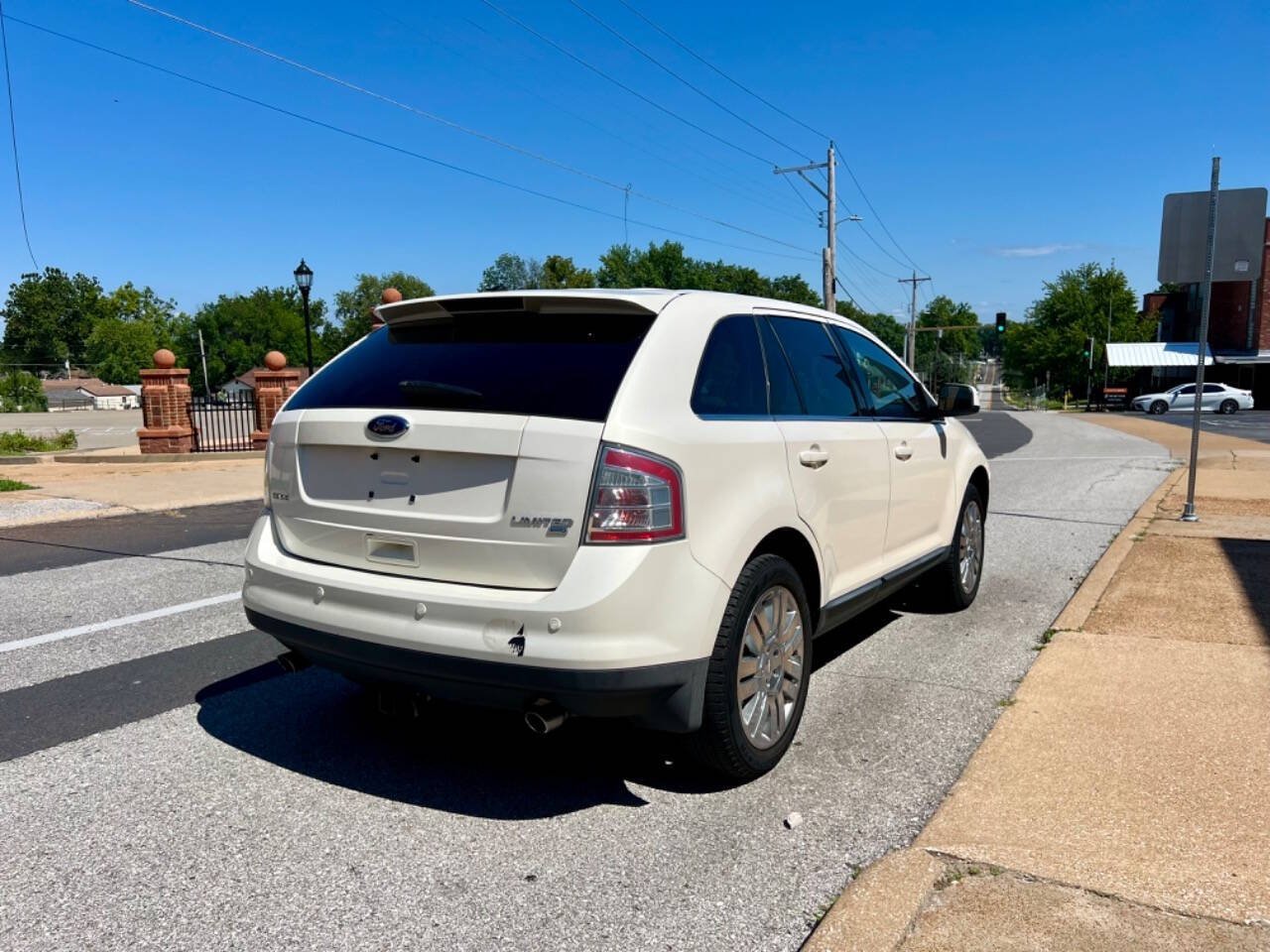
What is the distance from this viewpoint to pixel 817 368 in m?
4.50

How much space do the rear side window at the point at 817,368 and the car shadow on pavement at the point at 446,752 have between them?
166 centimetres

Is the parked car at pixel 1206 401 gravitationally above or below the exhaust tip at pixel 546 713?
below

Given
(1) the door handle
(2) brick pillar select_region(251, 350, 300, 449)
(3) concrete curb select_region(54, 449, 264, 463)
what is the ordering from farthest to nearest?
(2) brick pillar select_region(251, 350, 300, 449) < (3) concrete curb select_region(54, 449, 264, 463) < (1) the door handle

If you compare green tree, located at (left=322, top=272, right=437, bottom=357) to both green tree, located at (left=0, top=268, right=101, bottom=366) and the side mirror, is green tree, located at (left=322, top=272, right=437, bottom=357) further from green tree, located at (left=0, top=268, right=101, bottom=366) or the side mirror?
the side mirror

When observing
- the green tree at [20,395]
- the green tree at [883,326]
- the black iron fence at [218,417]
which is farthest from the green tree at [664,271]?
the black iron fence at [218,417]

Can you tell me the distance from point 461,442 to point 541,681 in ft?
2.76

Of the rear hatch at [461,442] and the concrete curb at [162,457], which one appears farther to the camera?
the concrete curb at [162,457]

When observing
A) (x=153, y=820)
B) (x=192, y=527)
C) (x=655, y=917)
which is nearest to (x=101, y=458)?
(x=192, y=527)

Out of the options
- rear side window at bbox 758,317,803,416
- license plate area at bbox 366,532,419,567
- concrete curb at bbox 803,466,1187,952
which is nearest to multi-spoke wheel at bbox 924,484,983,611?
rear side window at bbox 758,317,803,416

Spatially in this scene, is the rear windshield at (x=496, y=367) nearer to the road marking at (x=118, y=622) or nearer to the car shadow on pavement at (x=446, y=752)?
the car shadow on pavement at (x=446, y=752)

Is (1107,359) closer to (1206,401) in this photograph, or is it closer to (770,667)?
(1206,401)

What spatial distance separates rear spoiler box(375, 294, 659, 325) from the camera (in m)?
3.49

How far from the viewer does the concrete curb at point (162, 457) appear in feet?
65.2

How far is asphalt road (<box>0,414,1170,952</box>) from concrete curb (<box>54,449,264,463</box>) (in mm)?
15266
